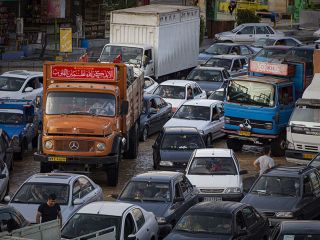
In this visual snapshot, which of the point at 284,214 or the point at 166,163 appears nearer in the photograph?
the point at 284,214

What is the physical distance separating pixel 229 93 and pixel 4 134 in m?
7.36

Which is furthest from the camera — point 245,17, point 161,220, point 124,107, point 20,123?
point 245,17

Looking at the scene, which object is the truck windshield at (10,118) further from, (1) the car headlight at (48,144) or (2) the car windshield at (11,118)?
(1) the car headlight at (48,144)

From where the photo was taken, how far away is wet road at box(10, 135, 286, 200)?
29.3 metres

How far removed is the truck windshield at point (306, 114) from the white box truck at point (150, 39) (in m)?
11.0

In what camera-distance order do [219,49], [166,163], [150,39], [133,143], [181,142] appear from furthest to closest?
[219,49]
[150,39]
[133,143]
[181,142]
[166,163]

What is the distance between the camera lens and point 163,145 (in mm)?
30469

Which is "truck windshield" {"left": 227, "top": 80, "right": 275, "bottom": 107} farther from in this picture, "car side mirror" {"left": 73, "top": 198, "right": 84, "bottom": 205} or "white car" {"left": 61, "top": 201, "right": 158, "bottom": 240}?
"white car" {"left": 61, "top": 201, "right": 158, "bottom": 240}

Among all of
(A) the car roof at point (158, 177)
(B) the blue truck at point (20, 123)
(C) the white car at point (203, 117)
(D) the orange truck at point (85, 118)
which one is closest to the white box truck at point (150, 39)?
(C) the white car at point (203, 117)

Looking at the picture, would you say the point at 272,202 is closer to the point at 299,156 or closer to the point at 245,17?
the point at 299,156

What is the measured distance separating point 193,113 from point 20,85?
5503 millimetres

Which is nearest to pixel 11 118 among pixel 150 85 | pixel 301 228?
pixel 150 85

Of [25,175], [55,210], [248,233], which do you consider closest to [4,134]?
[25,175]

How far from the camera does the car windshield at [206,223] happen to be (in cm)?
2050
